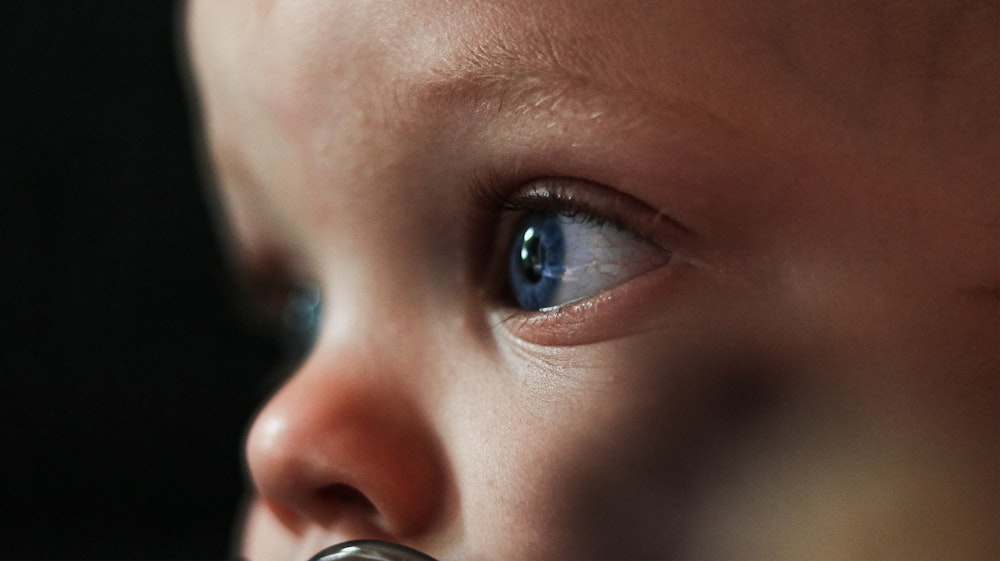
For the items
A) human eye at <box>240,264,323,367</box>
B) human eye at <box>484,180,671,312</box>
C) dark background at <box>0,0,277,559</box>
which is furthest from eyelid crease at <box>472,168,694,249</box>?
dark background at <box>0,0,277,559</box>

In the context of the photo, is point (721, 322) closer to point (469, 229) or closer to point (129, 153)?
point (469, 229)

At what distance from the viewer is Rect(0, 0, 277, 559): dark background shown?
0.64 m

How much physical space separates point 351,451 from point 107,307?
0.37m

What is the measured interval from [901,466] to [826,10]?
110 millimetres

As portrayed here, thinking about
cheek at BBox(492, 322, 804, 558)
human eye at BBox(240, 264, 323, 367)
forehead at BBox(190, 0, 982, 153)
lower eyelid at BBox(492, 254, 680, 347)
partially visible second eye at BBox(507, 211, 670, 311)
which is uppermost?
human eye at BBox(240, 264, 323, 367)

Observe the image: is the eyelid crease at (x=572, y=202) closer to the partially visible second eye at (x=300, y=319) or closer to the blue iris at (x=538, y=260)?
the blue iris at (x=538, y=260)

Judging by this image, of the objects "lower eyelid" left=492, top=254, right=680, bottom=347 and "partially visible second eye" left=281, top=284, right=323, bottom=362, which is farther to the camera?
"partially visible second eye" left=281, top=284, right=323, bottom=362

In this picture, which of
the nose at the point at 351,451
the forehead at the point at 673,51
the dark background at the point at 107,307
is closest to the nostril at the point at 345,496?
the nose at the point at 351,451

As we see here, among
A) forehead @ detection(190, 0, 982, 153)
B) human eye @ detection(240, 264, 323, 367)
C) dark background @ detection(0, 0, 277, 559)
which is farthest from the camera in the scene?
dark background @ detection(0, 0, 277, 559)

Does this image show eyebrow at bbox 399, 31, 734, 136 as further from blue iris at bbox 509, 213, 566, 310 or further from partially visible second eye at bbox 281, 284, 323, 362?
partially visible second eye at bbox 281, 284, 323, 362

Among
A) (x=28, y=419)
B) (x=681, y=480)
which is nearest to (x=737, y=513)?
(x=681, y=480)

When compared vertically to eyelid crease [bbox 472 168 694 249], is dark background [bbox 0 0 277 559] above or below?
above

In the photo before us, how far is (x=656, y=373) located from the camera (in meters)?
0.30

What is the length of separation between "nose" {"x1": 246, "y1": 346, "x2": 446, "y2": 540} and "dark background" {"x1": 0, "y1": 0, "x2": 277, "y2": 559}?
0.32 m
